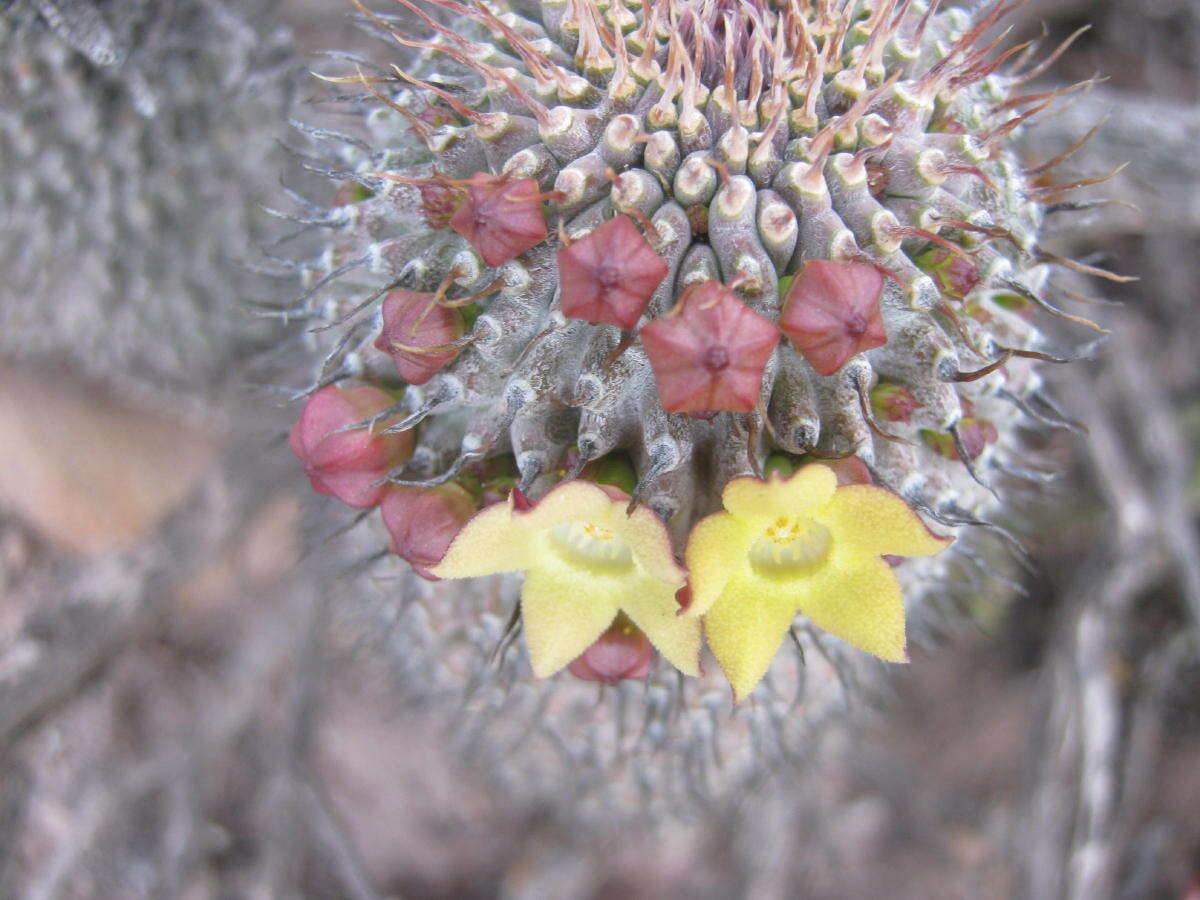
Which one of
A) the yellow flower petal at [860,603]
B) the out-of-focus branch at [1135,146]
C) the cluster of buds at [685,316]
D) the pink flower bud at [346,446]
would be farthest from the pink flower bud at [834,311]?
the out-of-focus branch at [1135,146]

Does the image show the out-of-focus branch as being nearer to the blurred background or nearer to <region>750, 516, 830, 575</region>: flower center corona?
the blurred background

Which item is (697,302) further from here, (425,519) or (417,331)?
(425,519)

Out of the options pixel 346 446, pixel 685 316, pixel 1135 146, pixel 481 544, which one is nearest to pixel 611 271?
pixel 685 316

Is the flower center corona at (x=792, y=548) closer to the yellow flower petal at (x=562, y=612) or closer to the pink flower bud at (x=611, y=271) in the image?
the yellow flower petal at (x=562, y=612)

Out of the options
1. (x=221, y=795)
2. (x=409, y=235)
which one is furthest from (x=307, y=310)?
(x=221, y=795)

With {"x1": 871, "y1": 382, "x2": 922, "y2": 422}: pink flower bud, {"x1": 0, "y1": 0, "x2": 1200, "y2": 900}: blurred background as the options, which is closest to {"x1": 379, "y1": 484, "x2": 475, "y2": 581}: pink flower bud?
{"x1": 0, "y1": 0, "x2": 1200, "y2": 900}: blurred background

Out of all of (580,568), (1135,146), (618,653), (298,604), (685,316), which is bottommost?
(298,604)
